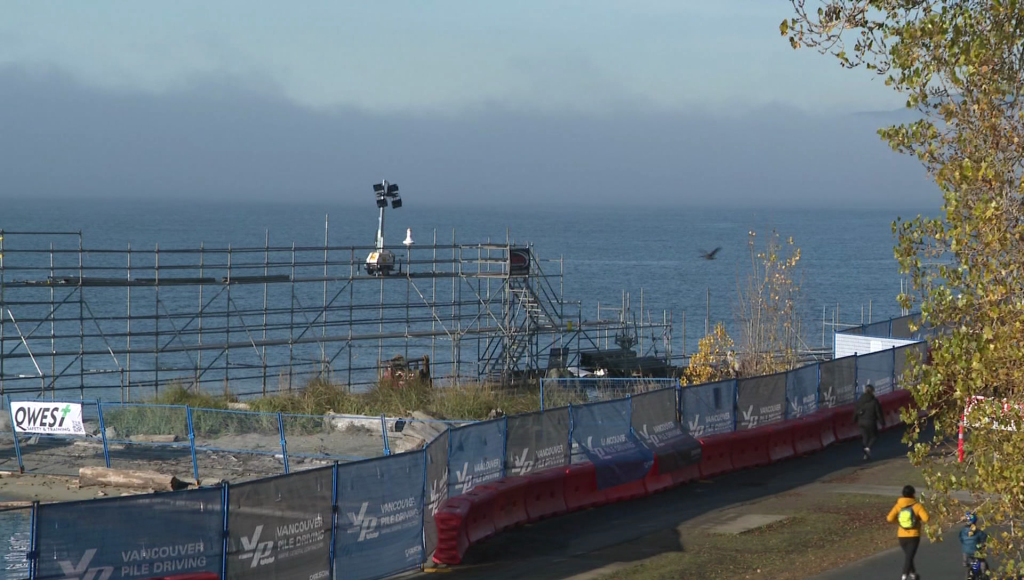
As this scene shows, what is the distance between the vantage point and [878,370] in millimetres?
28109

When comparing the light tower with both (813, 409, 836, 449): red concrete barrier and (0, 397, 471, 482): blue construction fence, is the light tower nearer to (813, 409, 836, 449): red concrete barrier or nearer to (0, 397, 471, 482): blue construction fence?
(0, 397, 471, 482): blue construction fence

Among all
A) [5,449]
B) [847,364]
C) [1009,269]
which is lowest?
[5,449]

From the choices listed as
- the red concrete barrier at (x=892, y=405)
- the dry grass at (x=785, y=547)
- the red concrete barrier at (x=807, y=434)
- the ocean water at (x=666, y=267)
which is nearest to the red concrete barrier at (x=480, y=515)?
the dry grass at (x=785, y=547)

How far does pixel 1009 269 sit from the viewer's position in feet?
27.4

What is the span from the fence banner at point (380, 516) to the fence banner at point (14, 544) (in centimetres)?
378

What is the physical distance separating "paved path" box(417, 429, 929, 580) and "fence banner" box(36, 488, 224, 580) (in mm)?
3948

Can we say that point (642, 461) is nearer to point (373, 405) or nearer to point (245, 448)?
point (245, 448)

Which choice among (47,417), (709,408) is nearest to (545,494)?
(709,408)

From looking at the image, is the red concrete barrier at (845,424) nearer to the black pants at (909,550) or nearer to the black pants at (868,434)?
the black pants at (868,434)

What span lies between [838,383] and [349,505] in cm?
1546

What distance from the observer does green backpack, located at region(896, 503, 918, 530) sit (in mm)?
14078

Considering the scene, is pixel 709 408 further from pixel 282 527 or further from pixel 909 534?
pixel 282 527

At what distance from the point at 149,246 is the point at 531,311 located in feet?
380

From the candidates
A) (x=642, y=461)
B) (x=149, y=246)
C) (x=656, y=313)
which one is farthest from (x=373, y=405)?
(x=149, y=246)
